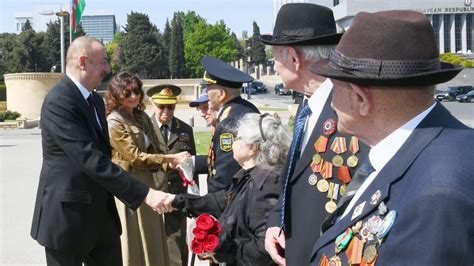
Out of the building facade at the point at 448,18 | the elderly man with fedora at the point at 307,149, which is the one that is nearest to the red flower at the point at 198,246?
the elderly man with fedora at the point at 307,149

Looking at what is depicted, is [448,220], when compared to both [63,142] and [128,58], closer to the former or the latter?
[63,142]

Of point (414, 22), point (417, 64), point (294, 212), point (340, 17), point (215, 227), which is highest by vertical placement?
point (340, 17)

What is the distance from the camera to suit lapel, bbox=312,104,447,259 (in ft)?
5.81

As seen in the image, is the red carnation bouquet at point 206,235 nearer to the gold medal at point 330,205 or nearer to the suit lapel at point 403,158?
the gold medal at point 330,205

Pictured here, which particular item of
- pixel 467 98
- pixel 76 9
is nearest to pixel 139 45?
pixel 76 9

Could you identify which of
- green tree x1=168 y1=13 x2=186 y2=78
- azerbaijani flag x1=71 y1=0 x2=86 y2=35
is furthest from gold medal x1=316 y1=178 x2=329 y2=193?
green tree x1=168 y1=13 x2=186 y2=78

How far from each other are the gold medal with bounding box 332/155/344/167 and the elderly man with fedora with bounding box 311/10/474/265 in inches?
34.3

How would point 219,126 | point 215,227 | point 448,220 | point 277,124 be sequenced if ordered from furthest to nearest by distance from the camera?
point 219,126 < point 277,124 < point 215,227 < point 448,220

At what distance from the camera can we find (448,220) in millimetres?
1563

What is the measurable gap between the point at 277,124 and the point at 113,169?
128 centimetres

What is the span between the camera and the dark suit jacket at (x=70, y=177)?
4266mm

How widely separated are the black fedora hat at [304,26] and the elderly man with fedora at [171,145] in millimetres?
3312

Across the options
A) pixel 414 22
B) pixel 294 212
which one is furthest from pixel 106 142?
pixel 414 22

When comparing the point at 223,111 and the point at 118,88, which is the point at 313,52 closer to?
the point at 223,111
